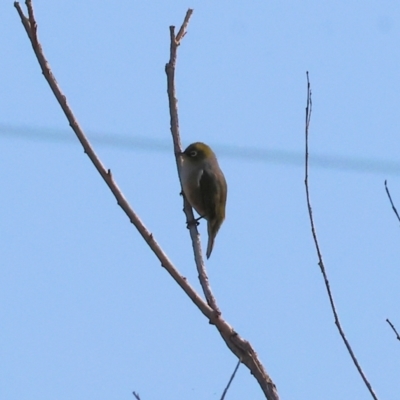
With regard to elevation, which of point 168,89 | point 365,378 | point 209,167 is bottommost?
point 365,378

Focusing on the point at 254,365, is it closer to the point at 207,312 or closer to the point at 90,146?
the point at 207,312

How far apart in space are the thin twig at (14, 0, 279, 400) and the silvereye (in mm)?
2668

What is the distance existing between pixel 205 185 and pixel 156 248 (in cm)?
320

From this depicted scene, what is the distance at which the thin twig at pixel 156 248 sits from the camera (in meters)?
3.39

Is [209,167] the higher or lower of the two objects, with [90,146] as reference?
higher

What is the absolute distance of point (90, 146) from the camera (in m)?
3.93

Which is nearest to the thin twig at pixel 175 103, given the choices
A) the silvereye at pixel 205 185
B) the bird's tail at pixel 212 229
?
the silvereye at pixel 205 185

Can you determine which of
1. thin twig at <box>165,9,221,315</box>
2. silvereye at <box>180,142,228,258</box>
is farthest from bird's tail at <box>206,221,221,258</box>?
thin twig at <box>165,9,221,315</box>

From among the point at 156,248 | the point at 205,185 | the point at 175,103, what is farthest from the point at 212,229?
the point at 156,248

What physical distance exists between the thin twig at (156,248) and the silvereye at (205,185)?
267 centimetres

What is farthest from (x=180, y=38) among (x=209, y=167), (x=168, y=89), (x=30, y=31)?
(x=209, y=167)

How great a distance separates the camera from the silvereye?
6.85 metres

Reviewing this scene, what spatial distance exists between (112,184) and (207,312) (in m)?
0.80

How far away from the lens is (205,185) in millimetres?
6934
